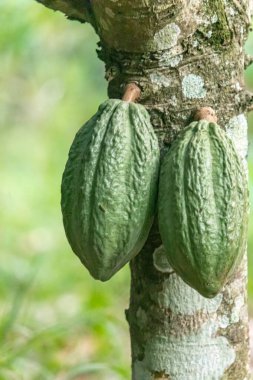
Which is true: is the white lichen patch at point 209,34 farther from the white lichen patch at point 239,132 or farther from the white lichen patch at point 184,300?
the white lichen patch at point 184,300

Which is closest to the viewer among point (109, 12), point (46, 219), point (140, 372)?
point (109, 12)

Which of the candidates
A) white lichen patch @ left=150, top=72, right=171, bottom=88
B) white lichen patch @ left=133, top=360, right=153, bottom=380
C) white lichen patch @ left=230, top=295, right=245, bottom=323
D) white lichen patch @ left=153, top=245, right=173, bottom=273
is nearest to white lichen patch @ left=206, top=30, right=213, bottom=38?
white lichen patch @ left=150, top=72, right=171, bottom=88

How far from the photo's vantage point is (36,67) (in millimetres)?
5508

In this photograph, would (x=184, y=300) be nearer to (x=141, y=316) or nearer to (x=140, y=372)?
(x=141, y=316)

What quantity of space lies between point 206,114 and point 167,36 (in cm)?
18

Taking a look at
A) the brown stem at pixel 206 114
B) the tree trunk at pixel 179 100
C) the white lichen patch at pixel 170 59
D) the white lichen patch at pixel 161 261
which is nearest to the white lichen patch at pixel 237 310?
the tree trunk at pixel 179 100

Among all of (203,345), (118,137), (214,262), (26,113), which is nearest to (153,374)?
(203,345)

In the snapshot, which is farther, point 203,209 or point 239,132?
point 239,132

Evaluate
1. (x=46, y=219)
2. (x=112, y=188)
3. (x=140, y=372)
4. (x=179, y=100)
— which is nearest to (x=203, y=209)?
(x=112, y=188)

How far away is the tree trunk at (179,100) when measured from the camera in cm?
161

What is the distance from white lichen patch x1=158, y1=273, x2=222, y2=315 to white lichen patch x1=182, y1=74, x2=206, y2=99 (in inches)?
14.6

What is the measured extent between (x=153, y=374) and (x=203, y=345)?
134 millimetres

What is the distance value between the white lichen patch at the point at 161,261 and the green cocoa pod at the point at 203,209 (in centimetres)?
18

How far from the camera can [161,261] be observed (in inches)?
66.3
